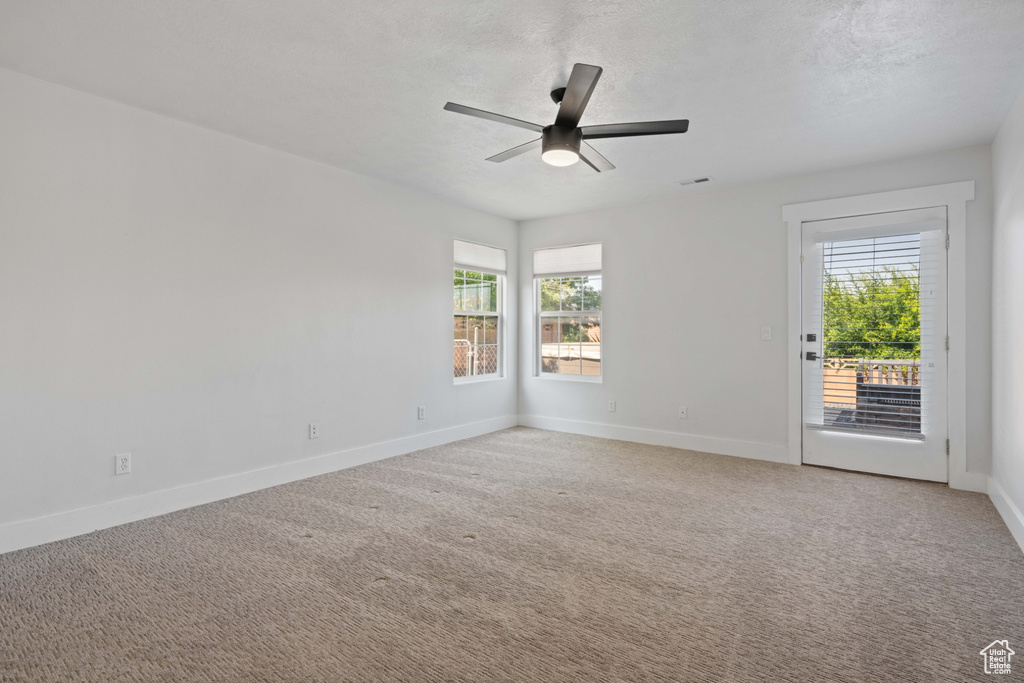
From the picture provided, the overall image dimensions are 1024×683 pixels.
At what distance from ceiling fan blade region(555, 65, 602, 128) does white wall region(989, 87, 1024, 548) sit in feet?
8.37

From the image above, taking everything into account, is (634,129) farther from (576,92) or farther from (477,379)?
(477,379)

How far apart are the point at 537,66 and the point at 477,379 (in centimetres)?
376

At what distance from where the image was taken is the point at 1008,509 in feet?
10.2

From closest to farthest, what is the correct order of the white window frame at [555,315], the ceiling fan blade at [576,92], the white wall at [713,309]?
the ceiling fan blade at [576,92], the white wall at [713,309], the white window frame at [555,315]

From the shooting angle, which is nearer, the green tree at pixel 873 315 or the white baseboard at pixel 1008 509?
the white baseboard at pixel 1008 509

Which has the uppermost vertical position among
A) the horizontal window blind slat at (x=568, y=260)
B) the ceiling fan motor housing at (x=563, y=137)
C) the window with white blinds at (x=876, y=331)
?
the ceiling fan motor housing at (x=563, y=137)

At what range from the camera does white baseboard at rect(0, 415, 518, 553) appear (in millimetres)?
2807

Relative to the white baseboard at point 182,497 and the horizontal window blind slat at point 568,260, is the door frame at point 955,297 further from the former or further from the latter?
the white baseboard at point 182,497

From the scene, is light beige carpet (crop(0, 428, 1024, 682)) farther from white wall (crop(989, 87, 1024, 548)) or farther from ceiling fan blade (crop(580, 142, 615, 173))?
ceiling fan blade (crop(580, 142, 615, 173))

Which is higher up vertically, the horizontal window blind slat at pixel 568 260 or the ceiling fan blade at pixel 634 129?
the ceiling fan blade at pixel 634 129

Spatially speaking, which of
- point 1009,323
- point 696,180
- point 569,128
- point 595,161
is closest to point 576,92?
point 569,128

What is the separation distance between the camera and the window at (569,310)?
5887mm

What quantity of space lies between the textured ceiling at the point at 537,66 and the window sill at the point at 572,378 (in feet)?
8.61

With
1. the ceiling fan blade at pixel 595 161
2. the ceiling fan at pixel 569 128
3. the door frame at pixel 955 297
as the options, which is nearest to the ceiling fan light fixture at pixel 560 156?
the ceiling fan at pixel 569 128
